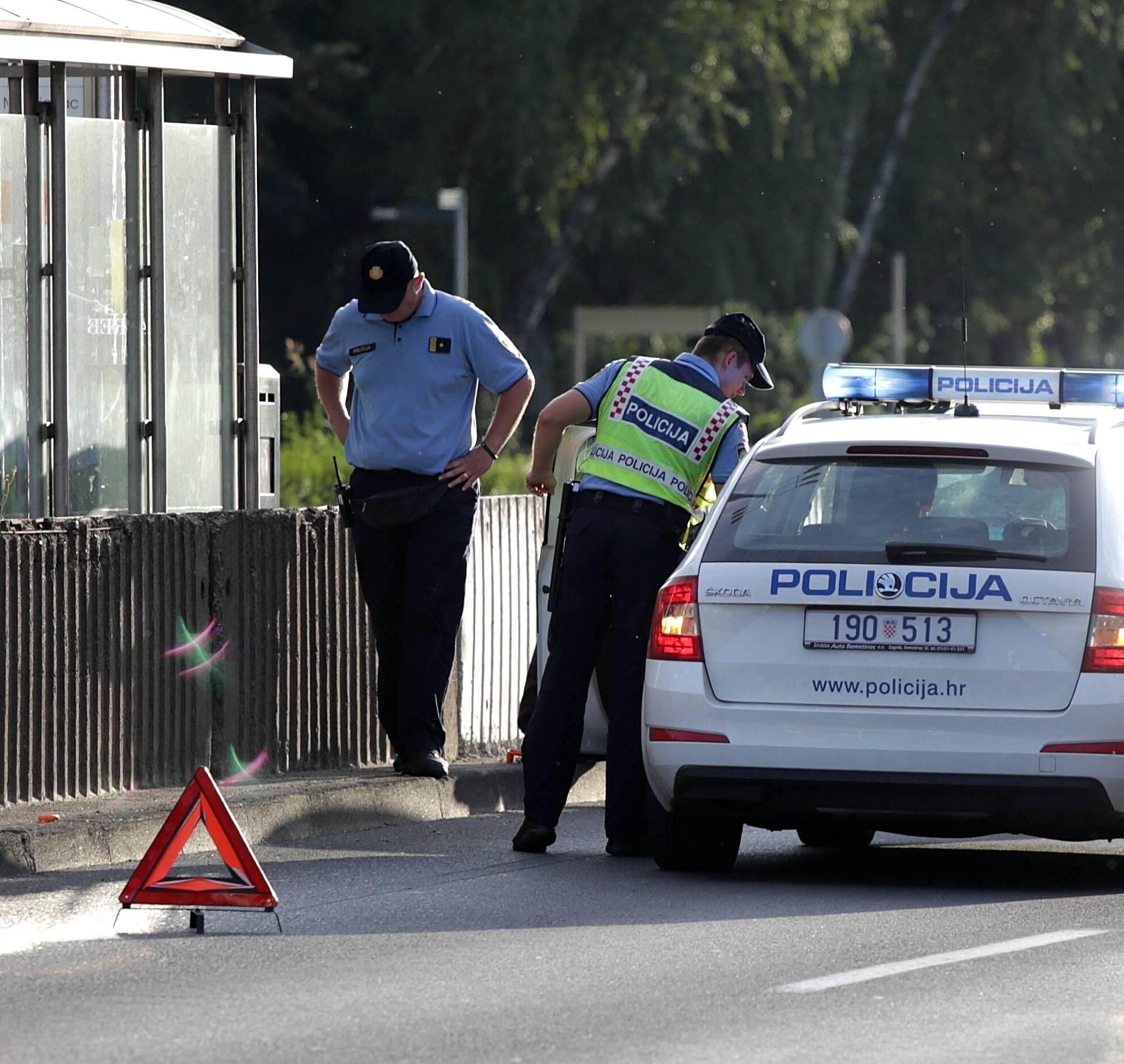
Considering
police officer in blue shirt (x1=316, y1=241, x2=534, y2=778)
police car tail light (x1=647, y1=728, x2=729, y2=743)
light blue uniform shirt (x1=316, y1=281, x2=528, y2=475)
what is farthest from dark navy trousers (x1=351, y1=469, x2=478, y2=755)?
police car tail light (x1=647, y1=728, x2=729, y2=743)

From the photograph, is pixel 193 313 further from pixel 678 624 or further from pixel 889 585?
pixel 889 585

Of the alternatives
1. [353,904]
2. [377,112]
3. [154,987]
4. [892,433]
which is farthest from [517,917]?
[377,112]

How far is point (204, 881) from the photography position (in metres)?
7.15

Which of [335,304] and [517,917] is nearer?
[517,917]

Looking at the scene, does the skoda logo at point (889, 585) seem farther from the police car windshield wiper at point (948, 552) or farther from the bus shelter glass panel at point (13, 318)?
the bus shelter glass panel at point (13, 318)

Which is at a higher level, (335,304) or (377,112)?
(377,112)

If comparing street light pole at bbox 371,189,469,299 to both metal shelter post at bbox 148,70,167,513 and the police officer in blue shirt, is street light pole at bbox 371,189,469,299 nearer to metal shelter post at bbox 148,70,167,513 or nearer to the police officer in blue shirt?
metal shelter post at bbox 148,70,167,513

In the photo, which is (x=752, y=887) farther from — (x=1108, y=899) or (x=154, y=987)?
(x=154, y=987)

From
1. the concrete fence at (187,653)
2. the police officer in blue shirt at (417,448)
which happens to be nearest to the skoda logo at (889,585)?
the police officer in blue shirt at (417,448)

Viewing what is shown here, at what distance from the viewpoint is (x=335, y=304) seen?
37062 mm

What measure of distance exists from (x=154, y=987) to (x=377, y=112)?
98.1ft

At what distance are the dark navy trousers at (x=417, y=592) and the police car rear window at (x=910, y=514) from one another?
1.79m

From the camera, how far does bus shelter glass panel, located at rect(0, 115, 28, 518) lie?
1004 cm

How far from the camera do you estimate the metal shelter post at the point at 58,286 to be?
33.3 ft
